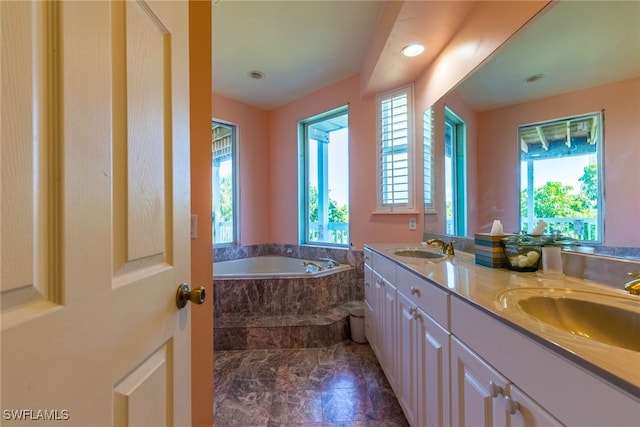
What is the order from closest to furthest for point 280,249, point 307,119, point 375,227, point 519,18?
point 519,18 < point 375,227 < point 307,119 < point 280,249

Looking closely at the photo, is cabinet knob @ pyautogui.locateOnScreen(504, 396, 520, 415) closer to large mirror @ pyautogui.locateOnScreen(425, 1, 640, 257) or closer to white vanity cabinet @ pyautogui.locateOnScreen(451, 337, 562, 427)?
white vanity cabinet @ pyautogui.locateOnScreen(451, 337, 562, 427)

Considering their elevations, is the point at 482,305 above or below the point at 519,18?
below

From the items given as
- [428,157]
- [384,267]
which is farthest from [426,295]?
[428,157]

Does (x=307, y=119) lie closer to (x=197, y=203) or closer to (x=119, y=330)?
(x=197, y=203)

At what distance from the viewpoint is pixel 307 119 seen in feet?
11.3

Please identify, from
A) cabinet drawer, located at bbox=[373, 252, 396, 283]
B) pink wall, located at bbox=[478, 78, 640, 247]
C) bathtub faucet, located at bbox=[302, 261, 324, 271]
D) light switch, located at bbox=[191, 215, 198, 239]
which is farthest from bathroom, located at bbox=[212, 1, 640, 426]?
light switch, located at bbox=[191, 215, 198, 239]

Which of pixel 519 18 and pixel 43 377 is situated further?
pixel 519 18

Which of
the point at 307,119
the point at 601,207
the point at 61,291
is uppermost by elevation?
the point at 307,119

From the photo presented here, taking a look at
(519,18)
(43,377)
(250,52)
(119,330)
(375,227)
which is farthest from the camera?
(375,227)

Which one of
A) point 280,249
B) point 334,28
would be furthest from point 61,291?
point 280,249

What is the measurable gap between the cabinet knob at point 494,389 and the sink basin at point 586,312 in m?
0.22

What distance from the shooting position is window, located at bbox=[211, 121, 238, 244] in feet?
11.6

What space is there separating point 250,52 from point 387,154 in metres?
1.62

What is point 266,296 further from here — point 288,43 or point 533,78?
point 533,78
